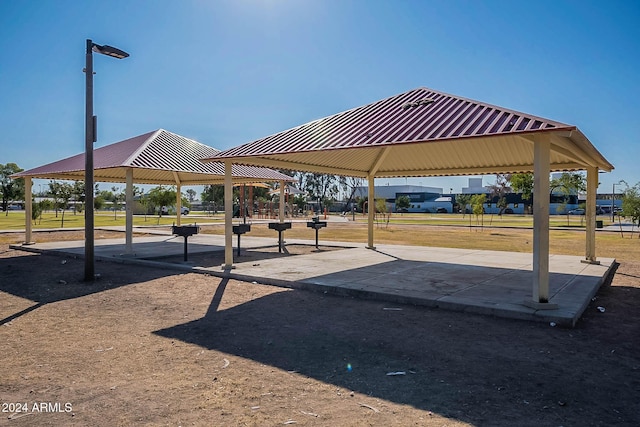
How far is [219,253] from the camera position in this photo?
1514 cm

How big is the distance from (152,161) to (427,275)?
28.8 ft

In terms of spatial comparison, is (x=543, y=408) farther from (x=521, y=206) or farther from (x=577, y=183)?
(x=521, y=206)

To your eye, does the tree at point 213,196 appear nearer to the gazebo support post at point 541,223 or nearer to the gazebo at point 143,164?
the gazebo at point 143,164

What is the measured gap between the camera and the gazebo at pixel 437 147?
22.7ft

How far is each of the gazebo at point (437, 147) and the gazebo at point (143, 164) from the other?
3533mm

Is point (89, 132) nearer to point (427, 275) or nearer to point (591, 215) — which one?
point (427, 275)

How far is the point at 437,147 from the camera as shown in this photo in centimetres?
1239

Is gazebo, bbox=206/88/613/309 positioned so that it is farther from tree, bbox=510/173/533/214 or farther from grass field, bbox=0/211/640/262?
tree, bbox=510/173/533/214

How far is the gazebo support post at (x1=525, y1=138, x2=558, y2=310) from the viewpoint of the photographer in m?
6.82

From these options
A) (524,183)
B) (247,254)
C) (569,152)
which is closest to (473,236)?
(247,254)

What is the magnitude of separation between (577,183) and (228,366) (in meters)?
47.1

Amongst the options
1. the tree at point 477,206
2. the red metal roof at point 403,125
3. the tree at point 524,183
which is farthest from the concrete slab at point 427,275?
the tree at point 524,183

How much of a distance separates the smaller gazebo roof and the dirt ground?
625 centimetres

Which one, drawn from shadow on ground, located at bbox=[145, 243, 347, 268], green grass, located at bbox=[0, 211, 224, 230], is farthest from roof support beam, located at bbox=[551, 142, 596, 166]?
green grass, located at bbox=[0, 211, 224, 230]
